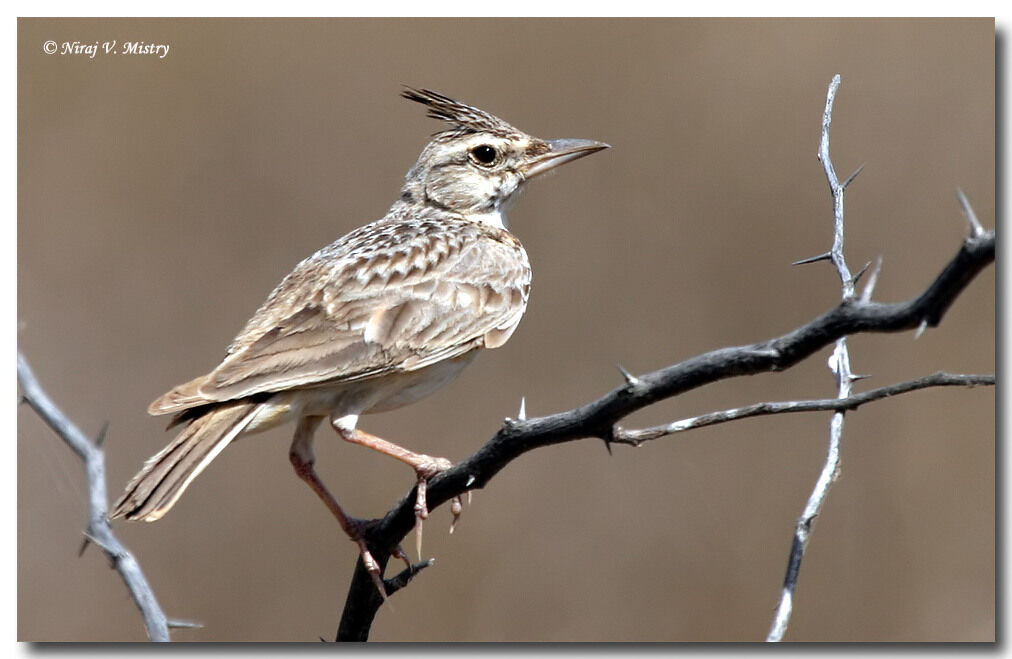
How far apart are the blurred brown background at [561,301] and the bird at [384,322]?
0.97 meters

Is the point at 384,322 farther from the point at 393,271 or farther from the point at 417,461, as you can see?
the point at 417,461

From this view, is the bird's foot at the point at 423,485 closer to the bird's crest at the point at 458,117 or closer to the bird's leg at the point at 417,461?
the bird's leg at the point at 417,461

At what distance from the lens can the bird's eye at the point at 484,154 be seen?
5527mm

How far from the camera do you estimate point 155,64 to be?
21.9ft

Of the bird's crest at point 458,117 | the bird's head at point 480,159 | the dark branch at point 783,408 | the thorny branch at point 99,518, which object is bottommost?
the thorny branch at point 99,518

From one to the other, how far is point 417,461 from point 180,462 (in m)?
0.82

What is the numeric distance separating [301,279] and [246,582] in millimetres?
2323

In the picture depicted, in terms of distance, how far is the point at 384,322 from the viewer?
4523mm

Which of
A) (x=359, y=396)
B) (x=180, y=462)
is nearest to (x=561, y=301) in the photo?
(x=359, y=396)

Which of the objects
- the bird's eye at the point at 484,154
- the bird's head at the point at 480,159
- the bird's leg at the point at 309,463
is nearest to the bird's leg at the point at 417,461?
the bird's leg at the point at 309,463

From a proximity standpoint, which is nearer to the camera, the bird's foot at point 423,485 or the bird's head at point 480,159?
the bird's foot at point 423,485

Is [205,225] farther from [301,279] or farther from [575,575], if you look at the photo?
[575,575]

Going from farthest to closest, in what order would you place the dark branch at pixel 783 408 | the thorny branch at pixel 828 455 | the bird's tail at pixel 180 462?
1. the bird's tail at pixel 180 462
2. the thorny branch at pixel 828 455
3. the dark branch at pixel 783 408

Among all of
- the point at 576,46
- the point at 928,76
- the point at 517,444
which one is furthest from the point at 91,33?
the point at 928,76
